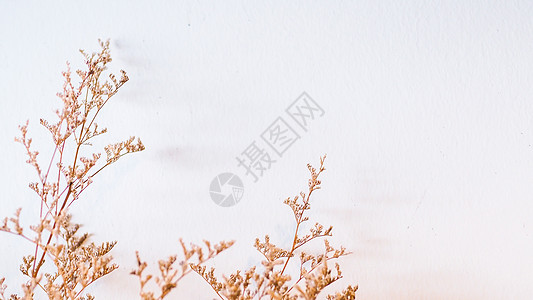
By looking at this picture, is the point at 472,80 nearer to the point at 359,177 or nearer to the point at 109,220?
the point at 359,177

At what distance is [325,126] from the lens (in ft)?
3.61

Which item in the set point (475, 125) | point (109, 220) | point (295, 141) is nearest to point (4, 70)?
point (109, 220)

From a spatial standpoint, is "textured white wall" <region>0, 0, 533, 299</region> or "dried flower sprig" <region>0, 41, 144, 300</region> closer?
"dried flower sprig" <region>0, 41, 144, 300</region>

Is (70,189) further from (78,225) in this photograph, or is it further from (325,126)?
(325,126)

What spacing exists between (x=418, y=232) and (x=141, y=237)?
72cm

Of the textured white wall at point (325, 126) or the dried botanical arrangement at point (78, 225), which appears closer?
the dried botanical arrangement at point (78, 225)

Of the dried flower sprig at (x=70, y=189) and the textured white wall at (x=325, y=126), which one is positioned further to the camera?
the textured white wall at (x=325, y=126)

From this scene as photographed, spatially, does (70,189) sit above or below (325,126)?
above

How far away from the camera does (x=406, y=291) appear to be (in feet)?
3.54

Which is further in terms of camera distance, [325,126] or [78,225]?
[325,126]

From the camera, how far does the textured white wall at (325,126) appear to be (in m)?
1.08

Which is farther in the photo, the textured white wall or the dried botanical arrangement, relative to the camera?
the textured white wall

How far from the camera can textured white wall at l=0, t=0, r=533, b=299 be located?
42.4 inches

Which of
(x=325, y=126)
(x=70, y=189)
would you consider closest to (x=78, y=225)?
(x=70, y=189)
